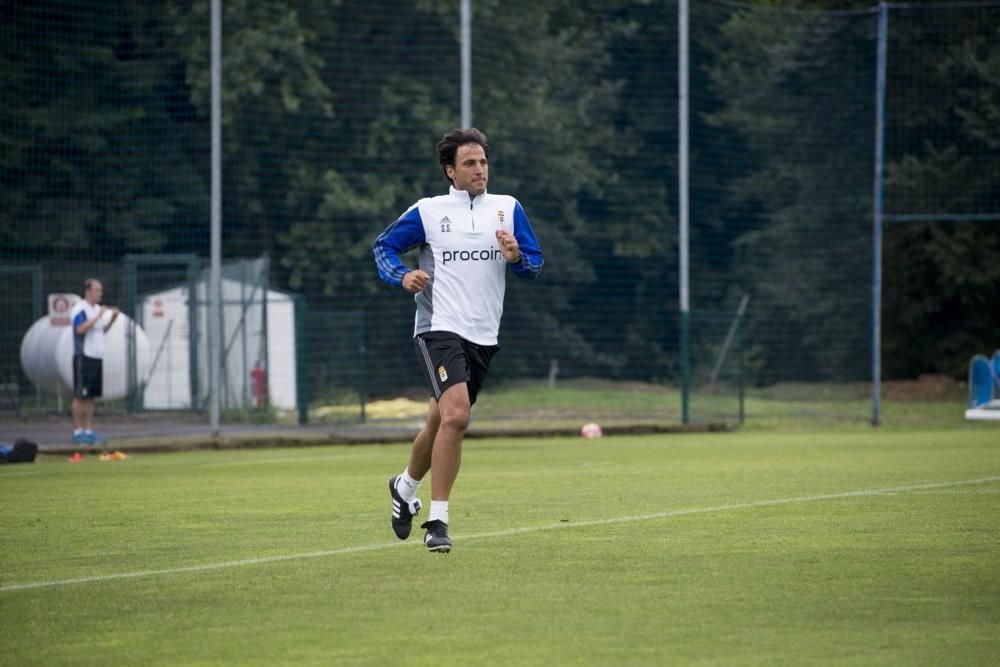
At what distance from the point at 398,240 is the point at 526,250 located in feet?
2.30

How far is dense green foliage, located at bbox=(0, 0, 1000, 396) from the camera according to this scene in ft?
93.7

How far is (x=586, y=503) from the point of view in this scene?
11.3 metres

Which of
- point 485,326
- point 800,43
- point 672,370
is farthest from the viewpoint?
point 672,370

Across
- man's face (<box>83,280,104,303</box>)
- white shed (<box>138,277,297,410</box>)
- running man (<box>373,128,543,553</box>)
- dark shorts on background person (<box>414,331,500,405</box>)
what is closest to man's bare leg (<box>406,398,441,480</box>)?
running man (<box>373,128,543,553</box>)

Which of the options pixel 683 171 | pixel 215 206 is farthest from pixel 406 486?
pixel 683 171

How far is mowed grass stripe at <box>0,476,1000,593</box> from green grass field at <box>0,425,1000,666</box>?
0.03 m

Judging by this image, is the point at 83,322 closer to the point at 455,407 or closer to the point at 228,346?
the point at 228,346

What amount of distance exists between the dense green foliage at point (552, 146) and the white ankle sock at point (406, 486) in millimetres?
18765

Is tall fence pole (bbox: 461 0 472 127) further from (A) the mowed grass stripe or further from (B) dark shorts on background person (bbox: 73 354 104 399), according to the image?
(A) the mowed grass stripe

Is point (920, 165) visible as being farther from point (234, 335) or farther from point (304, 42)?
point (234, 335)

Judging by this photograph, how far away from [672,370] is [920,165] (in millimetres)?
7463

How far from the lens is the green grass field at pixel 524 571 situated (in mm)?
5793

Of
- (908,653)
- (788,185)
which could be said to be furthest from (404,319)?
(908,653)

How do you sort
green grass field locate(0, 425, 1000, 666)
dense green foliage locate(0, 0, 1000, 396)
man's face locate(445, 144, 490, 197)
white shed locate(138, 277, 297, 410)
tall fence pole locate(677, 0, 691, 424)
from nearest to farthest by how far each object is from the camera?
green grass field locate(0, 425, 1000, 666)
man's face locate(445, 144, 490, 197)
tall fence pole locate(677, 0, 691, 424)
white shed locate(138, 277, 297, 410)
dense green foliage locate(0, 0, 1000, 396)
